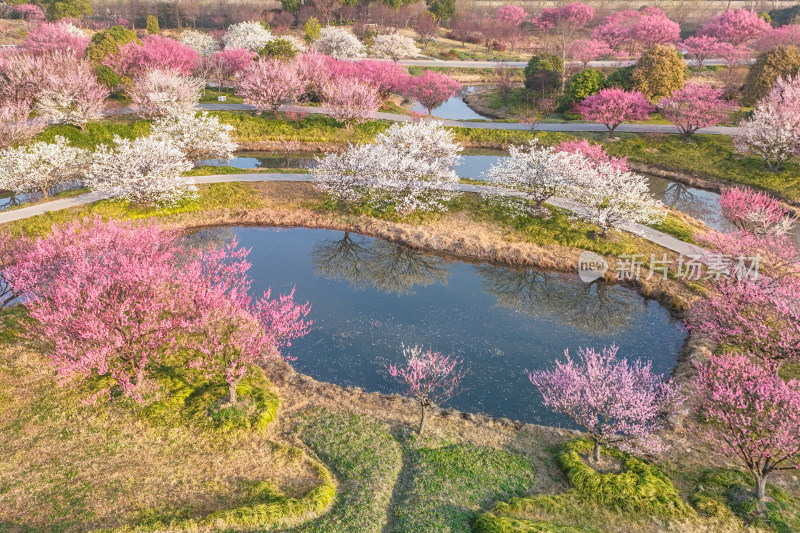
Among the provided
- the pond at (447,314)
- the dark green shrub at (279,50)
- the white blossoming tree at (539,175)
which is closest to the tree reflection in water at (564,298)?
the pond at (447,314)

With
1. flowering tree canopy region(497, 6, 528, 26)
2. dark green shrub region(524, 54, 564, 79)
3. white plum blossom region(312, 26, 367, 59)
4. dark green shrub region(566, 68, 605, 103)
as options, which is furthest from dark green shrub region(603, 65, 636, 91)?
flowering tree canopy region(497, 6, 528, 26)

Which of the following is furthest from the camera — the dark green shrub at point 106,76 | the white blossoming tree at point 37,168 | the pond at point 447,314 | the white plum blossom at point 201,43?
the white plum blossom at point 201,43

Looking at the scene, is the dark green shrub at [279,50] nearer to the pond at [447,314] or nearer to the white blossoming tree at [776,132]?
the pond at [447,314]

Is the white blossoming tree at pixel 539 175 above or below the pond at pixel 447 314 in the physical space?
above

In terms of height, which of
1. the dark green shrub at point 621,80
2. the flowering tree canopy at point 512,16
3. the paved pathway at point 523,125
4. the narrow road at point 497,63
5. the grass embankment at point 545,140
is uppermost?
the flowering tree canopy at point 512,16

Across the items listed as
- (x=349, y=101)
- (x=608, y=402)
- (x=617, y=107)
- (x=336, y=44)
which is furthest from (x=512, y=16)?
(x=608, y=402)

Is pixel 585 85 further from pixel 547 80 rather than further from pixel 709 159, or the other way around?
pixel 709 159
